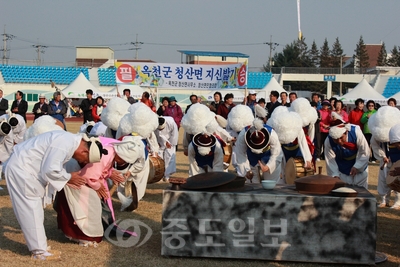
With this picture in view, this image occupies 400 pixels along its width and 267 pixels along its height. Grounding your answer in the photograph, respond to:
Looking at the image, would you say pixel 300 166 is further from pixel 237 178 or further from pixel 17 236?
pixel 17 236

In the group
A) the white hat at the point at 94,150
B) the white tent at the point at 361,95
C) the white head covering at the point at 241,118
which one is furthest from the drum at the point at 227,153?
the white tent at the point at 361,95

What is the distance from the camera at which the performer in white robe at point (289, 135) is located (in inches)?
289

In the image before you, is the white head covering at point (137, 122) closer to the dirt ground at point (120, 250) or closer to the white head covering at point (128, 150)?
the dirt ground at point (120, 250)

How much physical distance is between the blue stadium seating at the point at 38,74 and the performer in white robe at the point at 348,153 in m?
37.7

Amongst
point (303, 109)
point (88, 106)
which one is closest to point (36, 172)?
point (303, 109)

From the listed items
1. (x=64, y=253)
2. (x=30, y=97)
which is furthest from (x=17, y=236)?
(x=30, y=97)

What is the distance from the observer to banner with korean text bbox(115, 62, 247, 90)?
16250 millimetres

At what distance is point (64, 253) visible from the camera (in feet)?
17.7

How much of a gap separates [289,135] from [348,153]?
84 centimetres

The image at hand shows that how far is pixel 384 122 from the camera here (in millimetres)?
7293

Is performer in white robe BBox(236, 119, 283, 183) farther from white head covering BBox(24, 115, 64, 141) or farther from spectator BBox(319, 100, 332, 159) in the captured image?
spectator BBox(319, 100, 332, 159)

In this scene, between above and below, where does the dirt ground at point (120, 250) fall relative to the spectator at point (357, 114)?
below

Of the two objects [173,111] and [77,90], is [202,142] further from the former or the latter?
[77,90]

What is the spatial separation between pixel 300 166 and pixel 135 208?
2325mm
